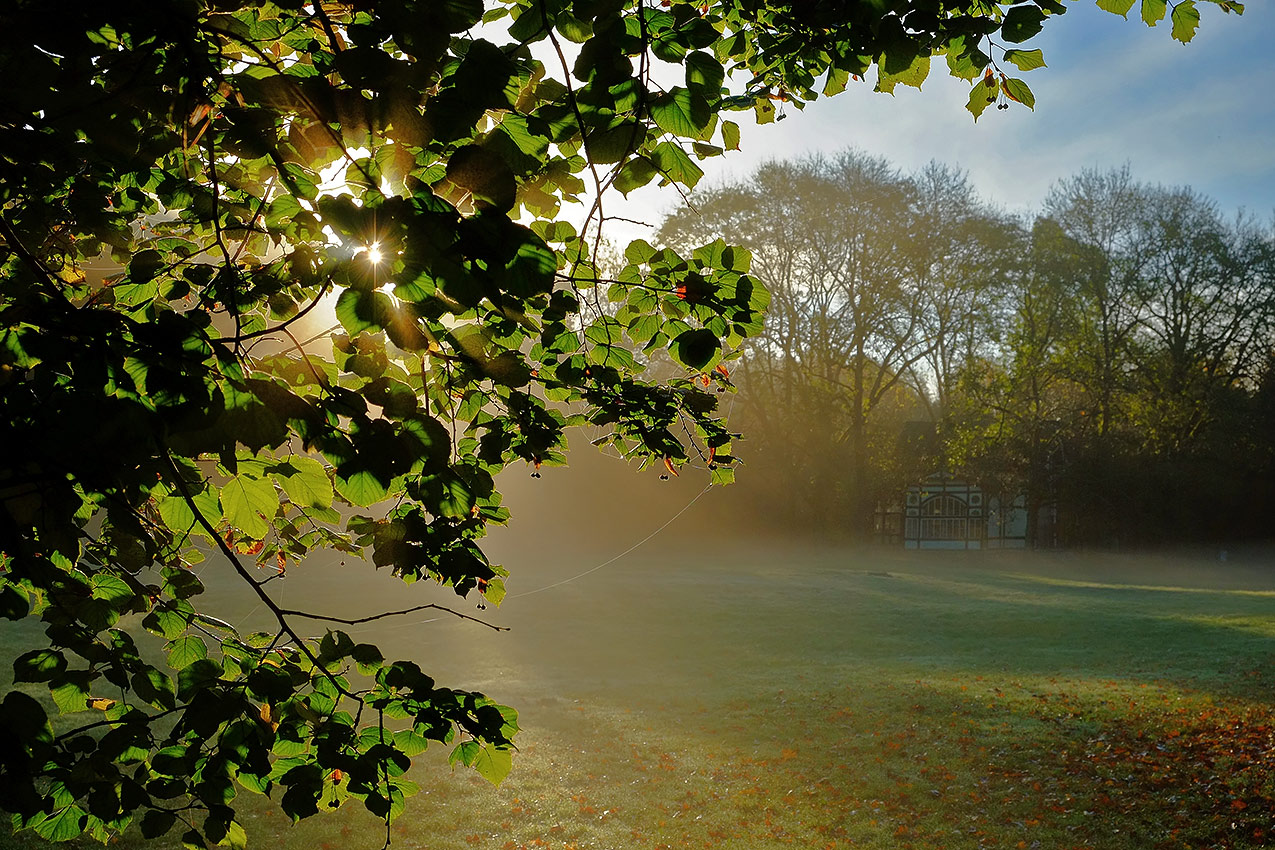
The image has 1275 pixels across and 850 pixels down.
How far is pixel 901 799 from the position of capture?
7.19 metres

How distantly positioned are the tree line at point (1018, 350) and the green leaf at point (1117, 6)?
2498 centimetres

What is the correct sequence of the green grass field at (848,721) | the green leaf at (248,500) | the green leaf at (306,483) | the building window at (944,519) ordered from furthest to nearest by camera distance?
the building window at (944,519) < the green grass field at (848,721) < the green leaf at (306,483) < the green leaf at (248,500)

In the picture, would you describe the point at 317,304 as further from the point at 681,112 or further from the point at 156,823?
the point at 156,823

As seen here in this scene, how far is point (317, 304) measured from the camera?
204cm

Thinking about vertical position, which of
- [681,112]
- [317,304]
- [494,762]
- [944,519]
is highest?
[681,112]

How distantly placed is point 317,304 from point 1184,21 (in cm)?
231

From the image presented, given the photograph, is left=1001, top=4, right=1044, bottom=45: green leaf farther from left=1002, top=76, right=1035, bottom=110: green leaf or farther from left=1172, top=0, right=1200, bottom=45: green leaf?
left=1172, top=0, right=1200, bottom=45: green leaf

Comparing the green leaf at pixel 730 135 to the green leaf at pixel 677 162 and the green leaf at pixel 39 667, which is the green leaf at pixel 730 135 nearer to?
the green leaf at pixel 677 162

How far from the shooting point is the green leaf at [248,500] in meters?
1.71

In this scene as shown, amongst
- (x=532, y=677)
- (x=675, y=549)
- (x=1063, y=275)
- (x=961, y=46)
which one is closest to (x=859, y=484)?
(x=675, y=549)

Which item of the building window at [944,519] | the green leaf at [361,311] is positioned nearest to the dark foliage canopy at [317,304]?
the green leaf at [361,311]

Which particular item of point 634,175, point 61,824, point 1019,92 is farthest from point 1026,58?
point 61,824

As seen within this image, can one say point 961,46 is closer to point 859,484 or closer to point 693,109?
point 693,109

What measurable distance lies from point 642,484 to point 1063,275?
15.8 meters
